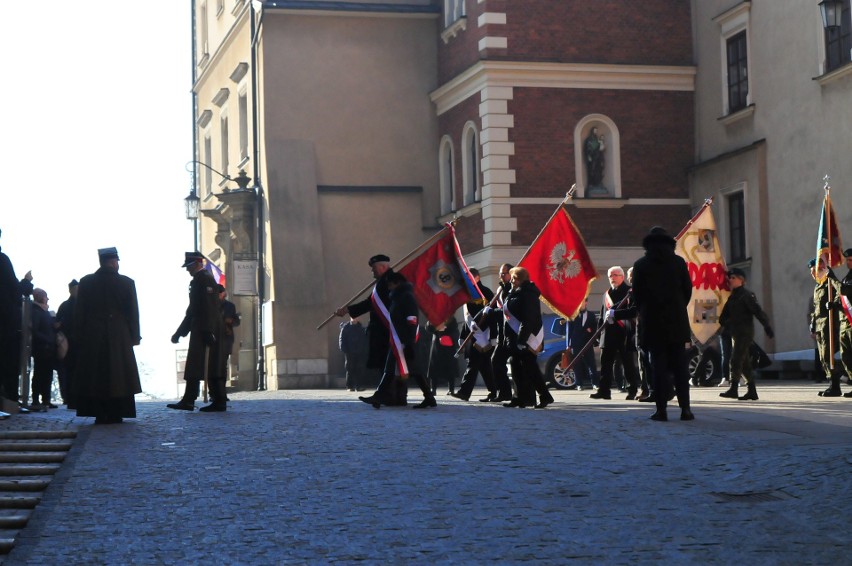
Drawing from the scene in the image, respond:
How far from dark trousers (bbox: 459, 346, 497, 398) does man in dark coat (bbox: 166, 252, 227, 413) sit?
11.8 feet

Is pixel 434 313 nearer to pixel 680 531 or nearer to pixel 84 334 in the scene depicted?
pixel 84 334

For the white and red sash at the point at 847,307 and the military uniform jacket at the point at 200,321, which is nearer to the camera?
the military uniform jacket at the point at 200,321

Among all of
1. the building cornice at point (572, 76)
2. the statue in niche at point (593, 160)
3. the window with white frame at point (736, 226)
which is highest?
the building cornice at point (572, 76)

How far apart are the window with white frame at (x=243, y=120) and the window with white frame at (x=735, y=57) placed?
12742 millimetres

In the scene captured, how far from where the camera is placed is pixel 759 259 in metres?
32.6

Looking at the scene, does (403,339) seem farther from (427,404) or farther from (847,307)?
(847,307)

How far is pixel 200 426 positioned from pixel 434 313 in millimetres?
6217

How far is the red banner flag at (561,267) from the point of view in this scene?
23031 millimetres

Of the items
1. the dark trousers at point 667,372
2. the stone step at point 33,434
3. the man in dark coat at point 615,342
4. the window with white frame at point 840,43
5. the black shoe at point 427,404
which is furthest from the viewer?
the window with white frame at point 840,43

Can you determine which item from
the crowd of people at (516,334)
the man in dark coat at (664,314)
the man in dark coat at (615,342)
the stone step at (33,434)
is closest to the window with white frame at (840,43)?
the crowd of people at (516,334)

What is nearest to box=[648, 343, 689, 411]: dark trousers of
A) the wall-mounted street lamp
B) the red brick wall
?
the wall-mounted street lamp

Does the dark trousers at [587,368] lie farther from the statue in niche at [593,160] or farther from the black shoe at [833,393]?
the statue in niche at [593,160]

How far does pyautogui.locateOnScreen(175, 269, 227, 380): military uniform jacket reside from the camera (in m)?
19.9

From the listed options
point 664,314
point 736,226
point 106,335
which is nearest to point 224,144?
point 736,226
